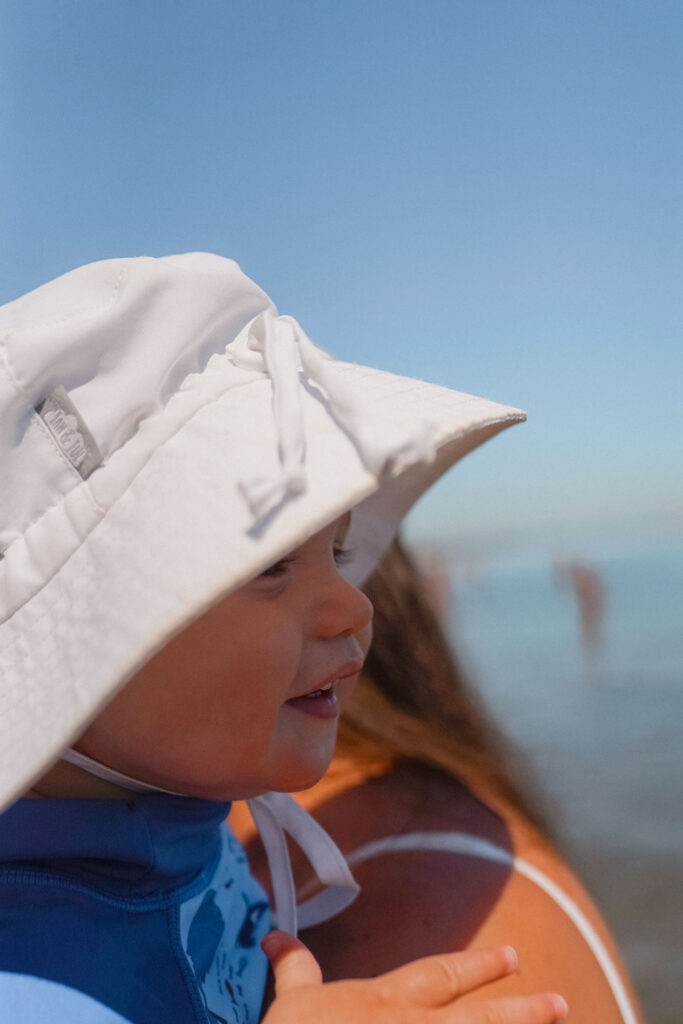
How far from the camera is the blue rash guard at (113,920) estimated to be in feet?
1.94

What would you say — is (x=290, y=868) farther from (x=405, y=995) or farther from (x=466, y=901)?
(x=405, y=995)

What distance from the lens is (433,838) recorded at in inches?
38.8

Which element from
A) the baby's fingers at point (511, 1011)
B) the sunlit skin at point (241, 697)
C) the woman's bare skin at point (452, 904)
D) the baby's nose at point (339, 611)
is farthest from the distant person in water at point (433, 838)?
the baby's nose at point (339, 611)

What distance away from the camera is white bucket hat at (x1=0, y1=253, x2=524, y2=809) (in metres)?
0.51

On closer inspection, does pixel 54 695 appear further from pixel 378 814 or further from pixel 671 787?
pixel 671 787

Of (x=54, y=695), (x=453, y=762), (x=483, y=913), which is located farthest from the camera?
(x=453, y=762)

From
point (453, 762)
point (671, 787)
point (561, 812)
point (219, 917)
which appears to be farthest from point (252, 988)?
point (671, 787)

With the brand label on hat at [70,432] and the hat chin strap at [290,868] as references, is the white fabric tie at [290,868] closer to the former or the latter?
the hat chin strap at [290,868]

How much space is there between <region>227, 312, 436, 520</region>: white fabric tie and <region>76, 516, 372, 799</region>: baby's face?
155mm

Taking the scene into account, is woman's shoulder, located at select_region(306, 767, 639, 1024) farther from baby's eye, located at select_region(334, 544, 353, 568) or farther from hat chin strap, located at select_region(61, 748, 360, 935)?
baby's eye, located at select_region(334, 544, 353, 568)

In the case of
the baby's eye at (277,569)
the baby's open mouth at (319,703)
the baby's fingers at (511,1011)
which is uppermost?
the baby's eye at (277,569)

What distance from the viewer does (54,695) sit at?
53 centimetres

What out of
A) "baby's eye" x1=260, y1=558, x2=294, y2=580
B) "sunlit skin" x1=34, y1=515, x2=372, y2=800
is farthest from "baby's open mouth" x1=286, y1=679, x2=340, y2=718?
"baby's eye" x1=260, y1=558, x2=294, y2=580

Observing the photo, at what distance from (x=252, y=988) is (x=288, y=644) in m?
0.35
